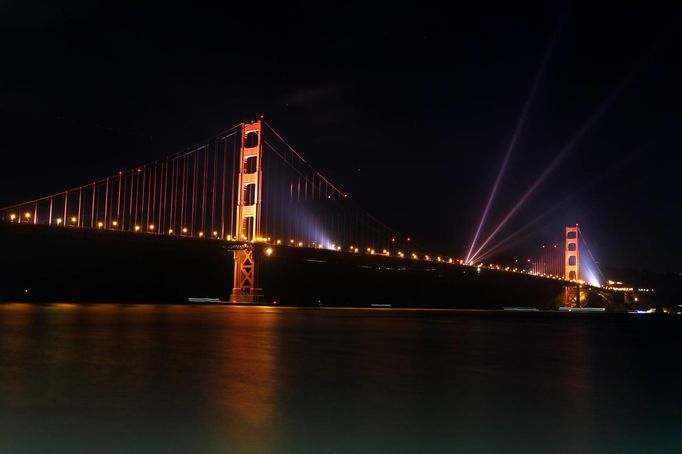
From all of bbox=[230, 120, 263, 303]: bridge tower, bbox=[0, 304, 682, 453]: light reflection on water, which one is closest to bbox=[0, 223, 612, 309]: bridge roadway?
bbox=[230, 120, 263, 303]: bridge tower

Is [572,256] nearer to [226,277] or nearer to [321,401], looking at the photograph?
[226,277]

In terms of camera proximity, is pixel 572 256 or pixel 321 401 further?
pixel 572 256

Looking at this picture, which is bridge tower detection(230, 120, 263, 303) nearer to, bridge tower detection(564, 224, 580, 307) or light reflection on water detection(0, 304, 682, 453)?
light reflection on water detection(0, 304, 682, 453)

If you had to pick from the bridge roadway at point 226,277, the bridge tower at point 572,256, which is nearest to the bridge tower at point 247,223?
the bridge roadway at point 226,277

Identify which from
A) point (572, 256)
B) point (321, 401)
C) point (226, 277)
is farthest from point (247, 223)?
point (572, 256)

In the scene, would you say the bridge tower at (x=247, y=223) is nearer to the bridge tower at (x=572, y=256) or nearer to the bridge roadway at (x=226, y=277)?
the bridge roadway at (x=226, y=277)
